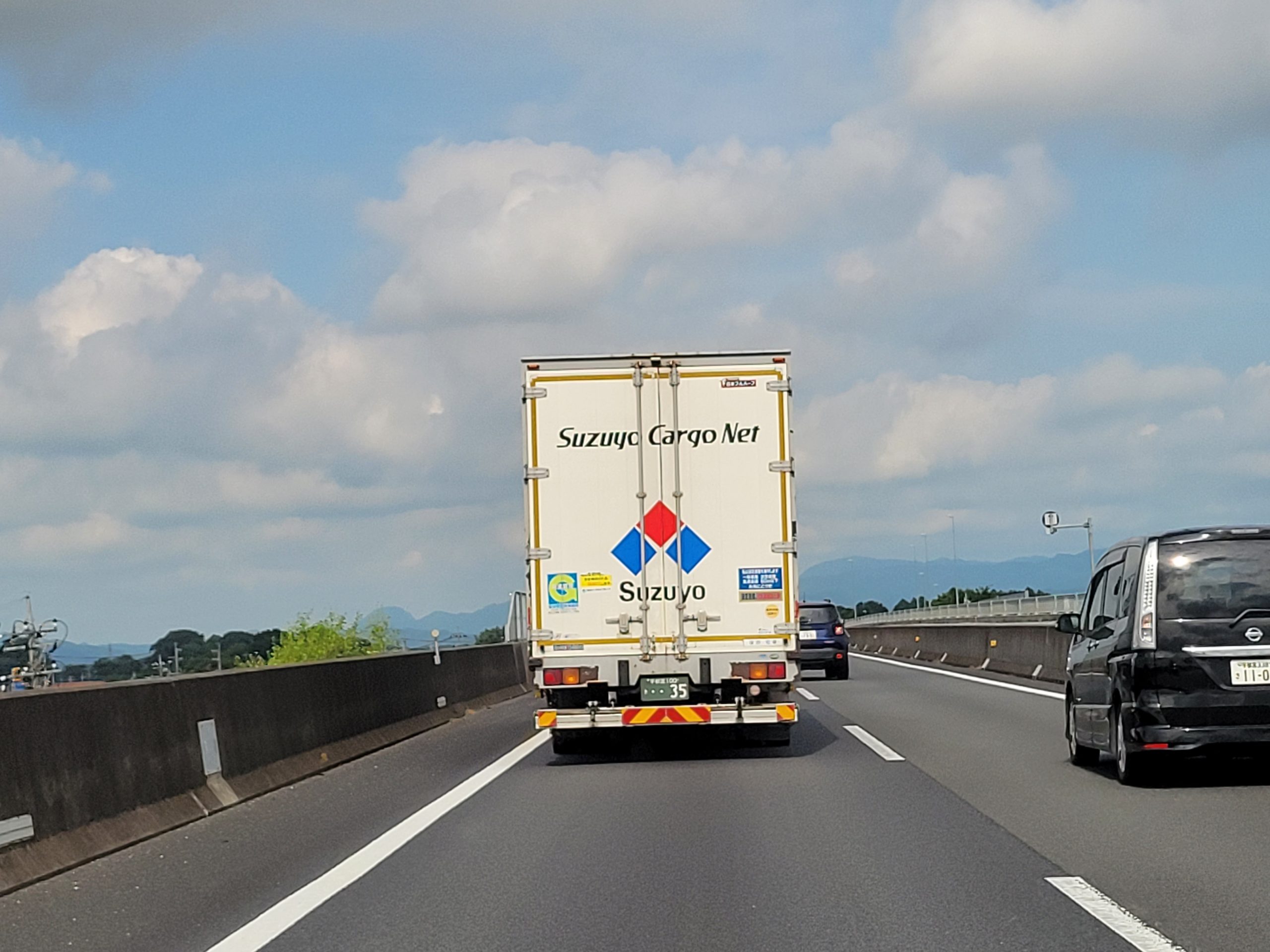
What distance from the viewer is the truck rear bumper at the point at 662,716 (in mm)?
15531

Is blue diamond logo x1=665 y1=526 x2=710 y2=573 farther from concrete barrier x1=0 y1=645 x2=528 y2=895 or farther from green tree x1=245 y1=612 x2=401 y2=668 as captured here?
green tree x1=245 y1=612 x2=401 y2=668

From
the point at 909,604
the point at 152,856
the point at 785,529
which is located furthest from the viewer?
the point at 909,604

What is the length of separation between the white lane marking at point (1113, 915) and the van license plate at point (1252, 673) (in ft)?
13.4

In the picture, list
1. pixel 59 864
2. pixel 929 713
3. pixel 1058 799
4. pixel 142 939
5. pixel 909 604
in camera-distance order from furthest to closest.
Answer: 1. pixel 909 604
2. pixel 929 713
3. pixel 1058 799
4. pixel 59 864
5. pixel 142 939

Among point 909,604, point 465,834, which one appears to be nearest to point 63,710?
point 465,834

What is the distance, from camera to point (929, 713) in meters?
21.6

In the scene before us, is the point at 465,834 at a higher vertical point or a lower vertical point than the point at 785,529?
lower

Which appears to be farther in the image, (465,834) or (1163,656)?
(1163,656)

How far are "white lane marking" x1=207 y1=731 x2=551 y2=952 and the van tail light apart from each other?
16.5ft

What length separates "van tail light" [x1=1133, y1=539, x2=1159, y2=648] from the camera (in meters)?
12.4

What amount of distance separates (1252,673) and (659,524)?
17.8 ft

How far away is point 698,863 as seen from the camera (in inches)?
366

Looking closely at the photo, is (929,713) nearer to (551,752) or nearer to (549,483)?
(551,752)

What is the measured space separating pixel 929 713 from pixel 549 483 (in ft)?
26.3
